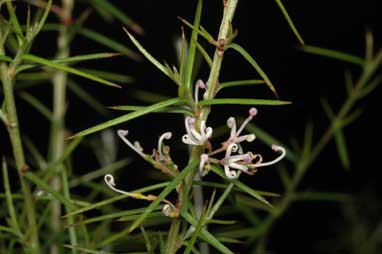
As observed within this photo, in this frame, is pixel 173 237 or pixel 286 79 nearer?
pixel 173 237

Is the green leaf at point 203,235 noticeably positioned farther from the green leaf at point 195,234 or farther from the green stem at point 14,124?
the green stem at point 14,124

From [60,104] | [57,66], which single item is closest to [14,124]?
[57,66]

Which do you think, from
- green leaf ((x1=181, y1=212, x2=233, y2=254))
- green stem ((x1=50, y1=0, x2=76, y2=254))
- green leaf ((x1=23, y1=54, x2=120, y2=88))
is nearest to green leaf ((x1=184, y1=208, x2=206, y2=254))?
green leaf ((x1=181, y1=212, x2=233, y2=254))

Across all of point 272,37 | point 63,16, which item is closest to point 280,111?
point 272,37

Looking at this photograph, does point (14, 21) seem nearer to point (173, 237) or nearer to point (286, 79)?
point (173, 237)

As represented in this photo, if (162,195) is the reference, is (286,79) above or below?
below

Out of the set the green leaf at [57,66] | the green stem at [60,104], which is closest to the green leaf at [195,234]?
the green leaf at [57,66]

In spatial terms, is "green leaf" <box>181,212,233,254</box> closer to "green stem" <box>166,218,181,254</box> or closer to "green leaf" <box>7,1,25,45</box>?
"green stem" <box>166,218,181,254</box>

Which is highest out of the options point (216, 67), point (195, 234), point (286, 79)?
point (216, 67)
